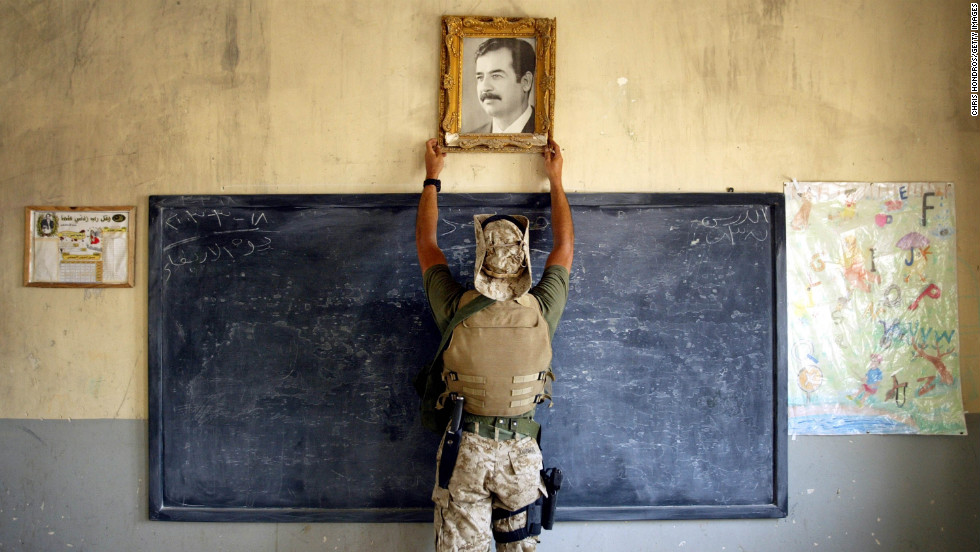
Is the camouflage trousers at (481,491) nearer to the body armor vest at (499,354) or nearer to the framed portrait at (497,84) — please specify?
the body armor vest at (499,354)

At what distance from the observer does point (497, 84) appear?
236cm

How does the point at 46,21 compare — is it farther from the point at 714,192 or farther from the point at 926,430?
the point at 926,430

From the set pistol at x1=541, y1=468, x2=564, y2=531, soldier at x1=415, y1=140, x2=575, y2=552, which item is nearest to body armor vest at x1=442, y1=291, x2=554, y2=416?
soldier at x1=415, y1=140, x2=575, y2=552

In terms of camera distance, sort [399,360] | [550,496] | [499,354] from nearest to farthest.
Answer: [499,354]
[550,496]
[399,360]

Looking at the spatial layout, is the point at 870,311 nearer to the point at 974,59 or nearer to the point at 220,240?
the point at 974,59

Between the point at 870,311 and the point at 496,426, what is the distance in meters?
1.78

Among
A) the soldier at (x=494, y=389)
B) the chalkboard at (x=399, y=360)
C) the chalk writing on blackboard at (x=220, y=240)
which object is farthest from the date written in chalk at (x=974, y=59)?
the chalk writing on blackboard at (x=220, y=240)

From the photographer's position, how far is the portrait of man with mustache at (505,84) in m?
2.35

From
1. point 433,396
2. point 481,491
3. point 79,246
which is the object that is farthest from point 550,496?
point 79,246

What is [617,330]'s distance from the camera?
2.34m

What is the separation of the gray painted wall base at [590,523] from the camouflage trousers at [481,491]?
1.67ft

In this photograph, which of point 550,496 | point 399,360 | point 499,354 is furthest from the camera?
point 399,360

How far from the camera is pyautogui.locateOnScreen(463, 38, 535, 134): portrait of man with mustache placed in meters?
2.35

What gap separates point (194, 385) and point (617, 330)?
188 cm
